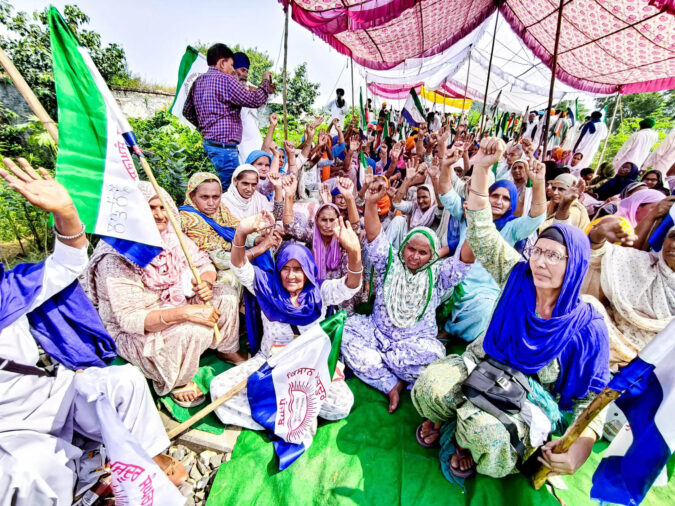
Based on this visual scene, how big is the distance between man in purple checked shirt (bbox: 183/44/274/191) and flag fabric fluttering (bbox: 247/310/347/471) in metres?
3.25

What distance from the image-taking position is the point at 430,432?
219 cm

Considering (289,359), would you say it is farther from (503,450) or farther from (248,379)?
(503,450)

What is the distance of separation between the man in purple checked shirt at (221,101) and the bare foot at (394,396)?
3.66 metres

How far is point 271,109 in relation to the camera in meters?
15.9

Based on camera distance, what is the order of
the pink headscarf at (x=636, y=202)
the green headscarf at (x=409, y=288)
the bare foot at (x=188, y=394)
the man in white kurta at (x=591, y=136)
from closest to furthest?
1. the bare foot at (x=188, y=394)
2. the green headscarf at (x=409, y=288)
3. the pink headscarf at (x=636, y=202)
4. the man in white kurta at (x=591, y=136)

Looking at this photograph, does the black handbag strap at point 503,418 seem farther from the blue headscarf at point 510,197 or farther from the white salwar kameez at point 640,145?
the white salwar kameez at point 640,145

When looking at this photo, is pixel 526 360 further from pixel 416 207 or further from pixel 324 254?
pixel 416 207

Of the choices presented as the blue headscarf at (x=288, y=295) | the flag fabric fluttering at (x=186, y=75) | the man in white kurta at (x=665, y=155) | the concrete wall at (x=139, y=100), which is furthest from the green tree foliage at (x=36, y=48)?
the man in white kurta at (x=665, y=155)

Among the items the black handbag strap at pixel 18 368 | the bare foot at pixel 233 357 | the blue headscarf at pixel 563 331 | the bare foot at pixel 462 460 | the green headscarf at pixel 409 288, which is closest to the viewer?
the black handbag strap at pixel 18 368

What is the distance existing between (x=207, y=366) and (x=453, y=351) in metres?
2.33

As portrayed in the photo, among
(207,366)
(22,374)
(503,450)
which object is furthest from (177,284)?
(503,450)

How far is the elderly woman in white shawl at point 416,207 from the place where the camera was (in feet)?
12.2

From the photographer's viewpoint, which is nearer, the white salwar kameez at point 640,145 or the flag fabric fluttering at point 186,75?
the flag fabric fluttering at point 186,75

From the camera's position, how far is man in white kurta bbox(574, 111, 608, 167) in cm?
922
